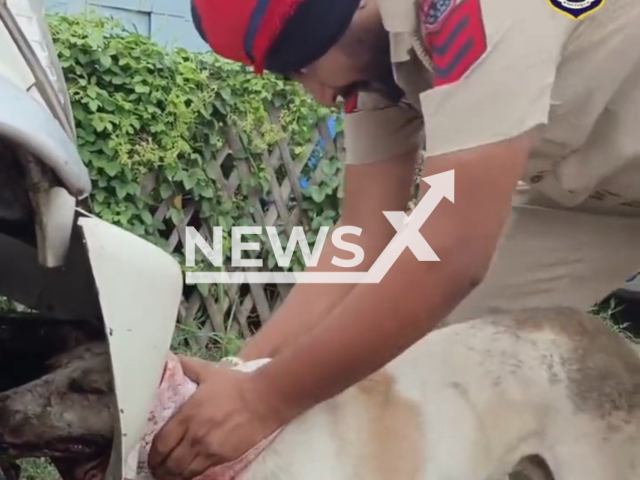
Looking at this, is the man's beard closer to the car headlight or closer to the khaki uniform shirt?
the khaki uniform shirt

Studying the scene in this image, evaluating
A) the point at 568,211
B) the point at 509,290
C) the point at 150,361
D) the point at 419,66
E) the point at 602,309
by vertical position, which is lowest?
the point at 602,309

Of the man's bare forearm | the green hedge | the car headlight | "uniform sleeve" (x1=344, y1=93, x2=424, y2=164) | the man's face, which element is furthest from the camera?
the green hedge

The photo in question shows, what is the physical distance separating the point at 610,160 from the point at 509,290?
32 cm

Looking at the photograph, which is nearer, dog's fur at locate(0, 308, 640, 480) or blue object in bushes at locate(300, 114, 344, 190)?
dog's fur at locate(0, 308, 640, 480)

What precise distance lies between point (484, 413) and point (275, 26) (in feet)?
1.63

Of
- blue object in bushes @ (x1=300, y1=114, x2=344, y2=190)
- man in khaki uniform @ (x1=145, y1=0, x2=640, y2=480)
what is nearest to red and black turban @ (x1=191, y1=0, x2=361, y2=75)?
man in khaki uniform @ (x1=145, y1=0, x2=640, y2=480)

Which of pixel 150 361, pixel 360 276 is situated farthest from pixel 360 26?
pixel 150 361

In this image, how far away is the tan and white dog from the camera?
3.64 feet

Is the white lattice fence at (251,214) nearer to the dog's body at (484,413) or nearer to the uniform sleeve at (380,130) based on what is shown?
the uniform sleeve at (380,130)

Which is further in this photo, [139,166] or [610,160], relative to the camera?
[139,166]

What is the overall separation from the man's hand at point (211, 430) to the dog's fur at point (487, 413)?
0.13 feet

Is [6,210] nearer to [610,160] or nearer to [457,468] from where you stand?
[457,468]

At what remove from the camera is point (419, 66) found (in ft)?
4.04

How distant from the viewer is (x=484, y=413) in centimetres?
121
